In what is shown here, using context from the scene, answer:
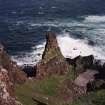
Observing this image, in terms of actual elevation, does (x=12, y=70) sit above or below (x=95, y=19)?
above

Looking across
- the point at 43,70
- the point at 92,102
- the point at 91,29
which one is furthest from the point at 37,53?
the point at 92,102

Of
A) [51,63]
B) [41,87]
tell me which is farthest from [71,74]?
[41,87]

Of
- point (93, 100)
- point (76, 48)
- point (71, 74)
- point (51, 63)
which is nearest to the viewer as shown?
point (93, 100)

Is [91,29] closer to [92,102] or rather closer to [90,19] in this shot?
[90,19]

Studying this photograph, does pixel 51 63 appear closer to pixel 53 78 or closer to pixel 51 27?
pixel 53 78

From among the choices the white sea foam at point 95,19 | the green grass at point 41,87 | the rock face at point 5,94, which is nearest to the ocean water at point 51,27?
the white sea foam at point 95,19

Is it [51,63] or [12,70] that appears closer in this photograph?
[12,70]
